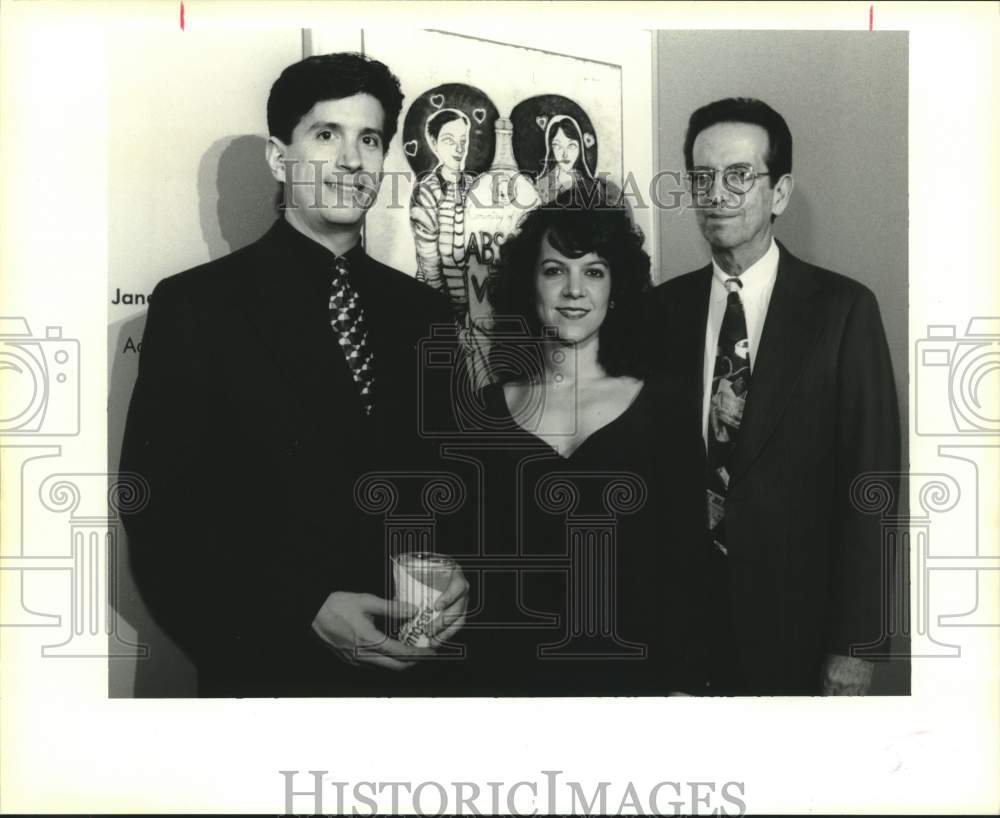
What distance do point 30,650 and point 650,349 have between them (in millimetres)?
1409

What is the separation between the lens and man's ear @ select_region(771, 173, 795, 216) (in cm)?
254

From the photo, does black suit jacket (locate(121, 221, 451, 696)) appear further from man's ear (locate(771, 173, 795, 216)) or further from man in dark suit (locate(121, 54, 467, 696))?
man's ear (locate(771, 173, 795, 216))

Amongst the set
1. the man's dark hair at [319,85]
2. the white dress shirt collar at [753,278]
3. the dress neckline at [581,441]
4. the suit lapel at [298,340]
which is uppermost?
the man's dark hair at [319,85]

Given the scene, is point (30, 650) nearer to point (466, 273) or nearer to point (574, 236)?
point (466, 273)

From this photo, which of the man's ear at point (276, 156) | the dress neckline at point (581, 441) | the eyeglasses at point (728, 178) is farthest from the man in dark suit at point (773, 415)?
the man's ear at point (276, 156)

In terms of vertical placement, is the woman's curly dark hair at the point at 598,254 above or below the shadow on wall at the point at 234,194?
below

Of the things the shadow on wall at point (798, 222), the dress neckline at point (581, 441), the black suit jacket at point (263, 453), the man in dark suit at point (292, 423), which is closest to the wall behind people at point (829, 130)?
the shadow on wall at point (798, 222)

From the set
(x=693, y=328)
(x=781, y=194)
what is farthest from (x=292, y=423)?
(x=781, y=194)

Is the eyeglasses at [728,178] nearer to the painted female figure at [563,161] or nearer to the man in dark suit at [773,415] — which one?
the man in dark suit at [773,415]

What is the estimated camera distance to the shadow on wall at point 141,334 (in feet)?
8.23

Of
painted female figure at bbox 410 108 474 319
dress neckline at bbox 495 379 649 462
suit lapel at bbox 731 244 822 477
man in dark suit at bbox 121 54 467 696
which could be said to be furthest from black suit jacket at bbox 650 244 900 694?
man in dark suit at bbox 121 54 467 696

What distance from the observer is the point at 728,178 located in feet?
8.30

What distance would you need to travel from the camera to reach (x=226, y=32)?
252 cm

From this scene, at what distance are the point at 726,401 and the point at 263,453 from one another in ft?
3.08
